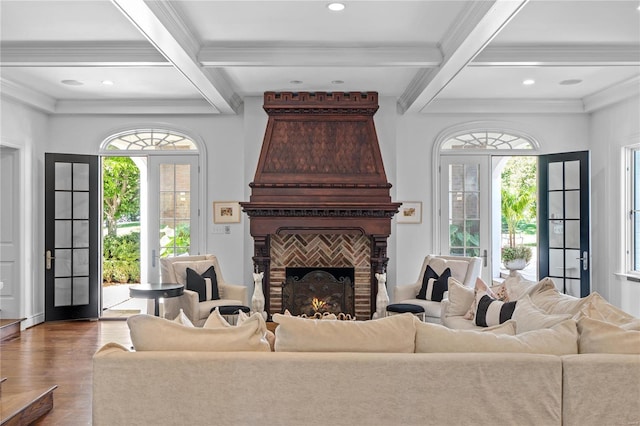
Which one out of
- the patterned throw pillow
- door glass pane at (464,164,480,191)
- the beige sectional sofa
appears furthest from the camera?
door glass pane at (464,164,480,191)

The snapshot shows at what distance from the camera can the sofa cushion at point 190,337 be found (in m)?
2.55

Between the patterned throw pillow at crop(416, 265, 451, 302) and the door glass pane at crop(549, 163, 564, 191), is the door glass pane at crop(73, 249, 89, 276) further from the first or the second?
the door glass pane at crop(549, 163, 564, 191)

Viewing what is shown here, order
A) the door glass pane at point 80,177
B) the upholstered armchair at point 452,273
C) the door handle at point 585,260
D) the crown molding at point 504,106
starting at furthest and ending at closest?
the door glass pane at point 80,177 → the crown molding at point 504,106 → the door handle at point 585,260 → the upholstered armchair at point 452,273

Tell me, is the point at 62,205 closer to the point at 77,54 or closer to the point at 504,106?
the point at 77,54

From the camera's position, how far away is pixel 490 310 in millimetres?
4398

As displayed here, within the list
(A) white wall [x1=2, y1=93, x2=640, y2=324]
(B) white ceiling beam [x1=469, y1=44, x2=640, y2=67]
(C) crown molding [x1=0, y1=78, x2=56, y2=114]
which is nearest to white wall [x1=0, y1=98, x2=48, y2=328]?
(A) white wall [x1=2, y1=93, x2=640, y2=324]

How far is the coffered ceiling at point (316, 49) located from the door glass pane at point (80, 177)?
81 centimetres

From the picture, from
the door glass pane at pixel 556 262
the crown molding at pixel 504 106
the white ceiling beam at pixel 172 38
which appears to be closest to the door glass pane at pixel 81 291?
the white ceiling beam at pixel 172 38

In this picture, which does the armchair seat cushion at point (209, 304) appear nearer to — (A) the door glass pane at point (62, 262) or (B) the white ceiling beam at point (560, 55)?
(A) the door glass pane at point (62, 262)

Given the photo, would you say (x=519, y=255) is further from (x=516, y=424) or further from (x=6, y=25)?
(x=6, y=25)

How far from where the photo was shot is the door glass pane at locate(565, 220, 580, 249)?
6.87 m

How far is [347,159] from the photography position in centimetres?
661

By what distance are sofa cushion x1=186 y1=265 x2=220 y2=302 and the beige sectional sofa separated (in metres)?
3.62

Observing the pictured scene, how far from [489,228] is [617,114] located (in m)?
2.03
